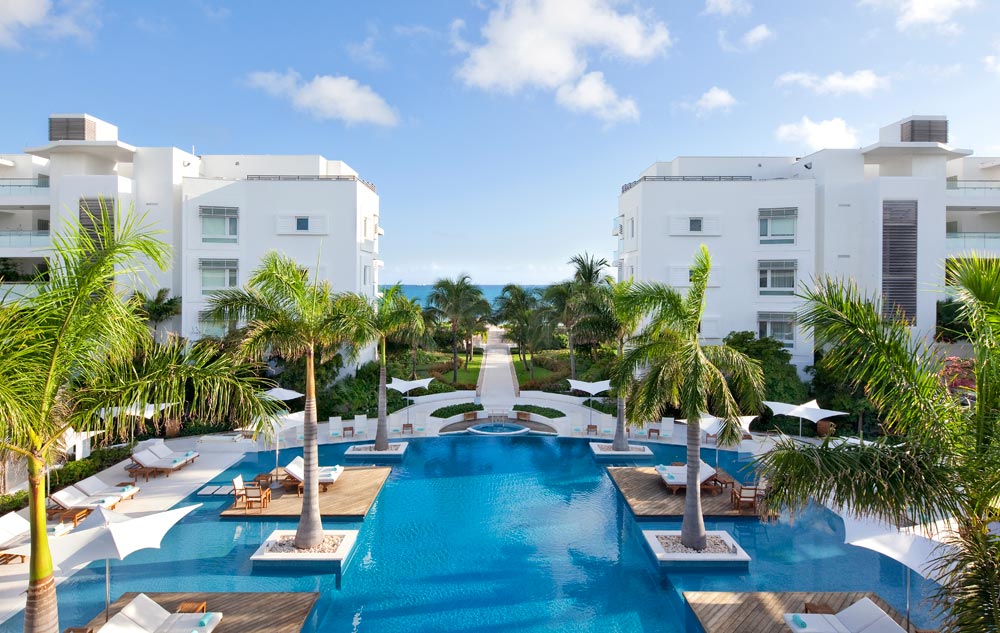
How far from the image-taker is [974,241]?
90.4 feet

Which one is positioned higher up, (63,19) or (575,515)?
(63,19)

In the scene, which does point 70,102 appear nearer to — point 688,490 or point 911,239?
point 688,490

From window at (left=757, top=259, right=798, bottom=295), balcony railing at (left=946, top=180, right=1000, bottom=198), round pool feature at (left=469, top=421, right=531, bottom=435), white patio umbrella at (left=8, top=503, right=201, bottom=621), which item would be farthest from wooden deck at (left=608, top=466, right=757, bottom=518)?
balcony railing at (left=946, top=180, right=1000, bottom=198)

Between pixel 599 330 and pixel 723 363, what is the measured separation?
12.5 metres

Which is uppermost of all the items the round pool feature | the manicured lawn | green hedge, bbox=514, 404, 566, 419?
the manicured lawn

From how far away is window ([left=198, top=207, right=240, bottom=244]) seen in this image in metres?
28.2

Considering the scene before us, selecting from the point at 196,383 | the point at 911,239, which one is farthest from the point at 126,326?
the point at 911,239

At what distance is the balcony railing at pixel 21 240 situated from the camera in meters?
26.2

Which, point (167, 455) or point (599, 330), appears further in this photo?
point (599, 330)

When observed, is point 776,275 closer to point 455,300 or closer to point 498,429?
point 498,429

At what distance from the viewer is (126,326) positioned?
23.0 feet

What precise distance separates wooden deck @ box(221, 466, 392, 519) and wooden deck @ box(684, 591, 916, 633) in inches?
346

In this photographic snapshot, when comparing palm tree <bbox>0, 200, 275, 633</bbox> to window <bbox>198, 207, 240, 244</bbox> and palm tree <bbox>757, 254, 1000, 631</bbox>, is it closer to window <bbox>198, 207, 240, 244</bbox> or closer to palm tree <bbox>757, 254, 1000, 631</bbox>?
palm tree <bbox>757, 254, 1000, 631</bbox>

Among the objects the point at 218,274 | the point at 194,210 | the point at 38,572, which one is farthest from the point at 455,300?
the point at 38,572
